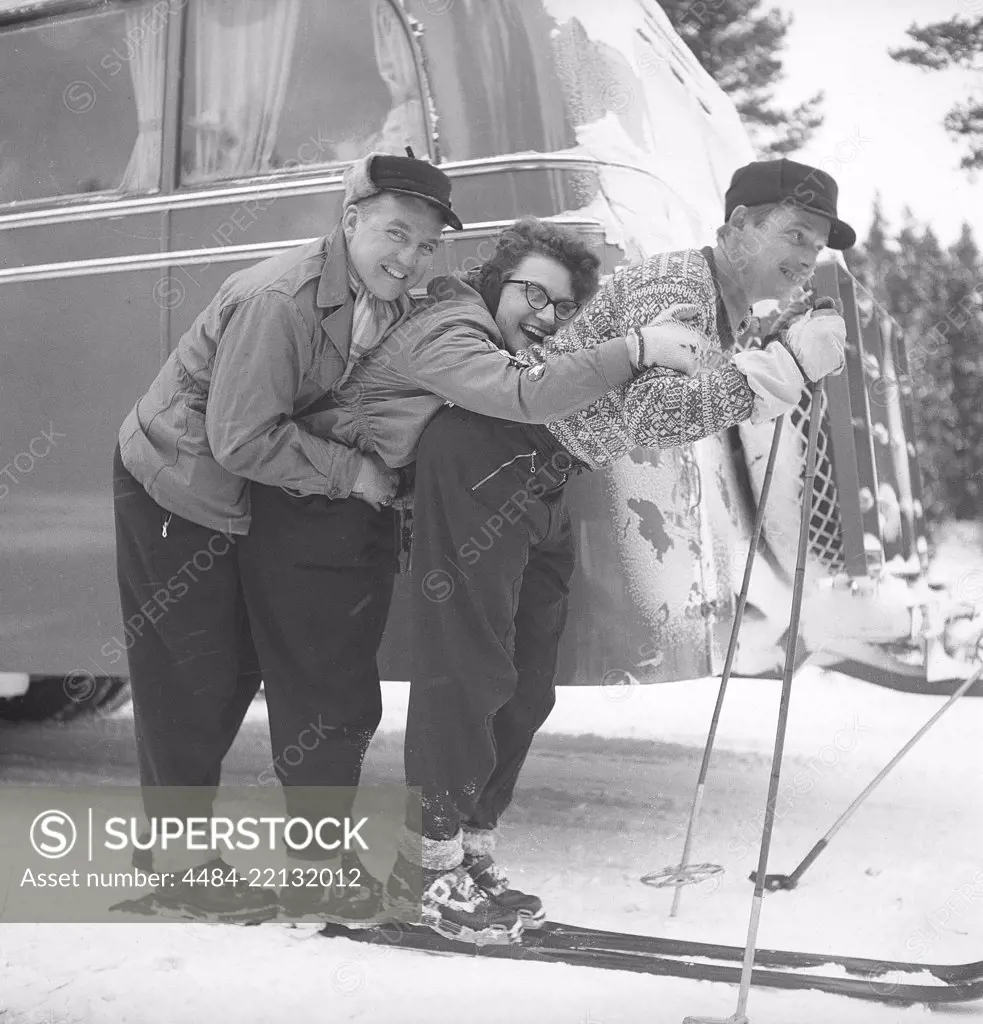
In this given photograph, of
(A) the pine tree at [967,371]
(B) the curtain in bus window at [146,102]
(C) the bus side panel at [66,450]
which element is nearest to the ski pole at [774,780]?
(C) the bus side panel at [66,450]

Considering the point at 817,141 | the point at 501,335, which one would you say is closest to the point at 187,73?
the point at 501,335

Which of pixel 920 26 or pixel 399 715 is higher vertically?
pixel 920 26

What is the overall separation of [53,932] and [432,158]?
2.22 metres

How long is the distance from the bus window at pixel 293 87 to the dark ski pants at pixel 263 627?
105 centimetres

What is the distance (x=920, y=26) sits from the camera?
8547 mm

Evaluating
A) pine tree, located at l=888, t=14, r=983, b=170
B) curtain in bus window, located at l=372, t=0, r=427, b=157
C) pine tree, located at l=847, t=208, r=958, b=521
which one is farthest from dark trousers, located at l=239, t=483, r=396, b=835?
pine tree, located at l=847, t=208, r=958, b=521

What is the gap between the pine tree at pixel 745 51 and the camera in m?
10.2

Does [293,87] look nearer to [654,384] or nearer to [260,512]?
[260,512]

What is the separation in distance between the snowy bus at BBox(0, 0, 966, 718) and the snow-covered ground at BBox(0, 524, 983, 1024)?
1.87 ft

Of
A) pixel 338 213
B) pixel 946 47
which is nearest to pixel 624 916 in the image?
pixel 338 213

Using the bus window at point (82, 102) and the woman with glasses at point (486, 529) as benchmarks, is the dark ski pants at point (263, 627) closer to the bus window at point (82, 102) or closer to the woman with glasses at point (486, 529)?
the woman with glasses at point (486, 529)

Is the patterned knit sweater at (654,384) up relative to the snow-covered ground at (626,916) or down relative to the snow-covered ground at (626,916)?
up

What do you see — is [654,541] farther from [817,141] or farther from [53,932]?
[817,141]

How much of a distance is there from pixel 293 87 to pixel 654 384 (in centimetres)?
156
